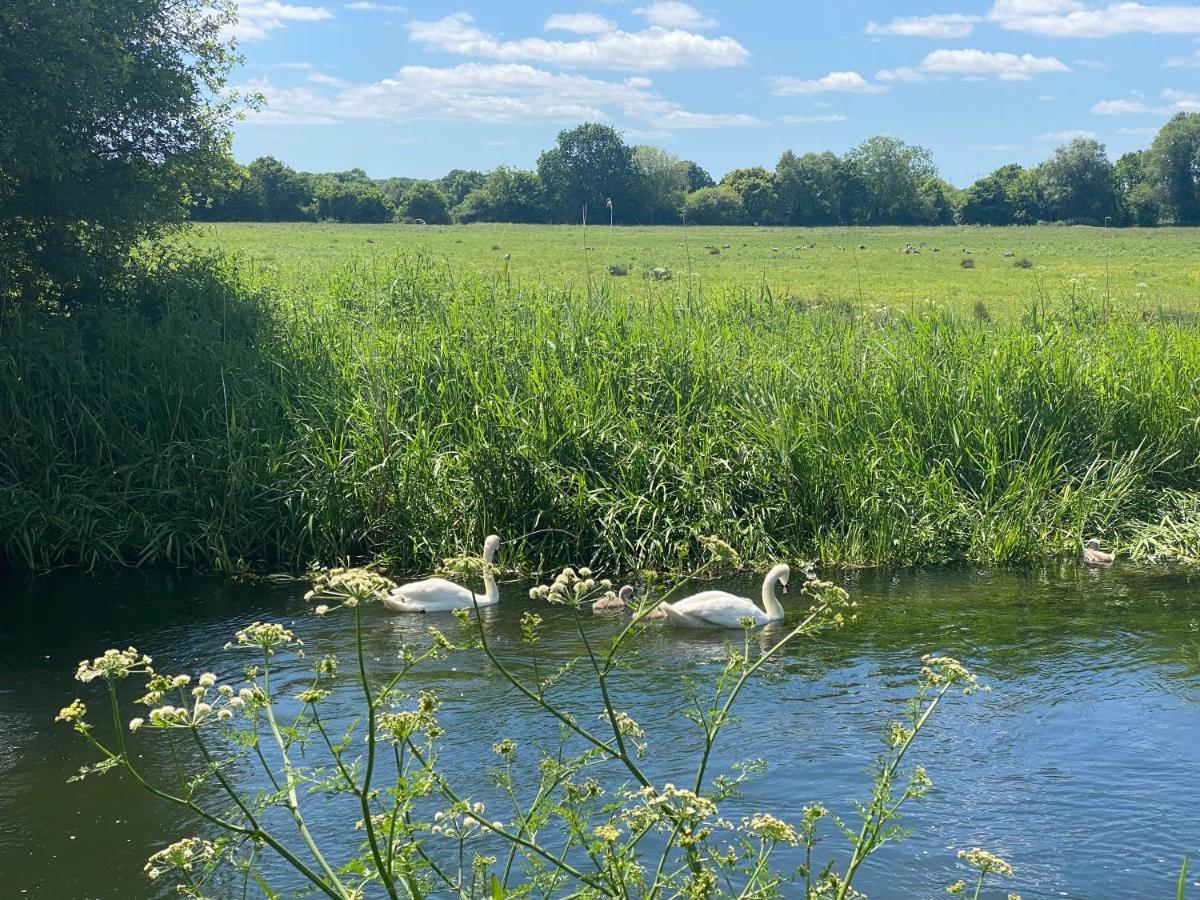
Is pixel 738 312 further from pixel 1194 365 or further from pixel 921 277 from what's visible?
pixel 921 277

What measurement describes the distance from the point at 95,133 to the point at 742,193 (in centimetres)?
8032

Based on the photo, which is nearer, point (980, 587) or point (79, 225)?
point (980, 587)

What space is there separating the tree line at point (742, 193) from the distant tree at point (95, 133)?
4429 centimetres

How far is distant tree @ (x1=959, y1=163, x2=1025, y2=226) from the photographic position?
9356 cm

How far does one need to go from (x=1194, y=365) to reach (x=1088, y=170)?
259 feet

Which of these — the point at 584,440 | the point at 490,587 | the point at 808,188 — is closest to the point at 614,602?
the point at 490,587

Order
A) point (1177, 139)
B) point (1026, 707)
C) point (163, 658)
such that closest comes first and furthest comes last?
point (1026, 707)
point (163, 658)
point (1177, 139)

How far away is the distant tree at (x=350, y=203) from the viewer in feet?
244

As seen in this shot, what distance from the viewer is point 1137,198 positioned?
256ft

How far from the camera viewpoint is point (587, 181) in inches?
2761

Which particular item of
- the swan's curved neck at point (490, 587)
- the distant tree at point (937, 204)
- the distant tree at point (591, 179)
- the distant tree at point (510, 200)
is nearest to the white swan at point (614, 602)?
the swan's curved neck at point (490, 587)

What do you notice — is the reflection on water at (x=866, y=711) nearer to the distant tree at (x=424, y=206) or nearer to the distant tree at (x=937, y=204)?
the distant tree at (x=424, y=206)

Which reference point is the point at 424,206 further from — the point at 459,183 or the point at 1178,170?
the point at 1178,170

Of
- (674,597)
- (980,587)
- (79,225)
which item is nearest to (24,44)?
(79,225)
